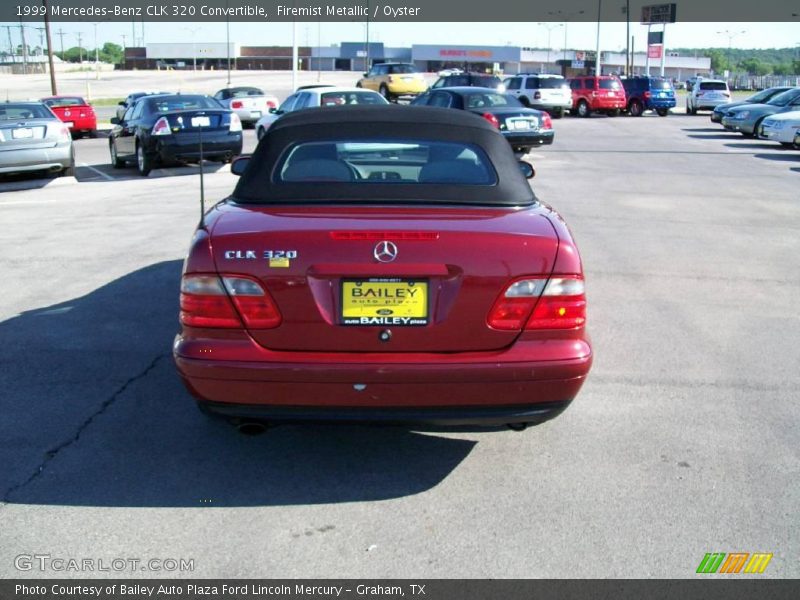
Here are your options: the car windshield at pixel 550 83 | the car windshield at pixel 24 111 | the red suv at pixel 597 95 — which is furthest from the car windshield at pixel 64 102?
the red suv at pixel 597 95

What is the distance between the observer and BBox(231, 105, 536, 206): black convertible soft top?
439 cm

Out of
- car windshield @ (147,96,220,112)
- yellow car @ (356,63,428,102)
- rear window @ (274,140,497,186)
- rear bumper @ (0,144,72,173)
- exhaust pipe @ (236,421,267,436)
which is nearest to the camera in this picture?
exhaust pipe @ (236,421,267,436)

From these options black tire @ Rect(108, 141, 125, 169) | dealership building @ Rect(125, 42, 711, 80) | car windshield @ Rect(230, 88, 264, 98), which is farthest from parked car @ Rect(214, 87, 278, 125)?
dealership building @ Rect(125, 42, 711, 80)

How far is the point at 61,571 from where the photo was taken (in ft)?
11.1

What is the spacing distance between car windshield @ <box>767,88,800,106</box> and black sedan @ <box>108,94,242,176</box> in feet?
57.3

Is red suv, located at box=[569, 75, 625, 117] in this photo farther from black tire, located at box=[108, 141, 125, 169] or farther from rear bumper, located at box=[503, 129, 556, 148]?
black tire, located at box=[108, 141, 125, 169]

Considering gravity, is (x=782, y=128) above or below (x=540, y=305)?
above

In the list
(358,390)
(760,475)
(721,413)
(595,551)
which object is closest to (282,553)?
(358,390)

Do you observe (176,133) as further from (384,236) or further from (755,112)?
(755,112)

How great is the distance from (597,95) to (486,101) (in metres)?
17.6

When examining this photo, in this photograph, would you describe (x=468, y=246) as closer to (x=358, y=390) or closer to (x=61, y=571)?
(x=358, y=390)

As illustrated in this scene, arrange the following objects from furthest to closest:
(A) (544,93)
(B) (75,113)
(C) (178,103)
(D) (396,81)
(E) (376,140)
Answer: (D) (396,81) → (A) (544,93) → (B) (75,113) → (C) (178,103) → (E) (376,140)

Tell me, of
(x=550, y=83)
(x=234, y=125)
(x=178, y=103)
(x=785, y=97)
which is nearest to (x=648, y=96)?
(x=550, y=83)

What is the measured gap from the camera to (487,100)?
20094 mm
